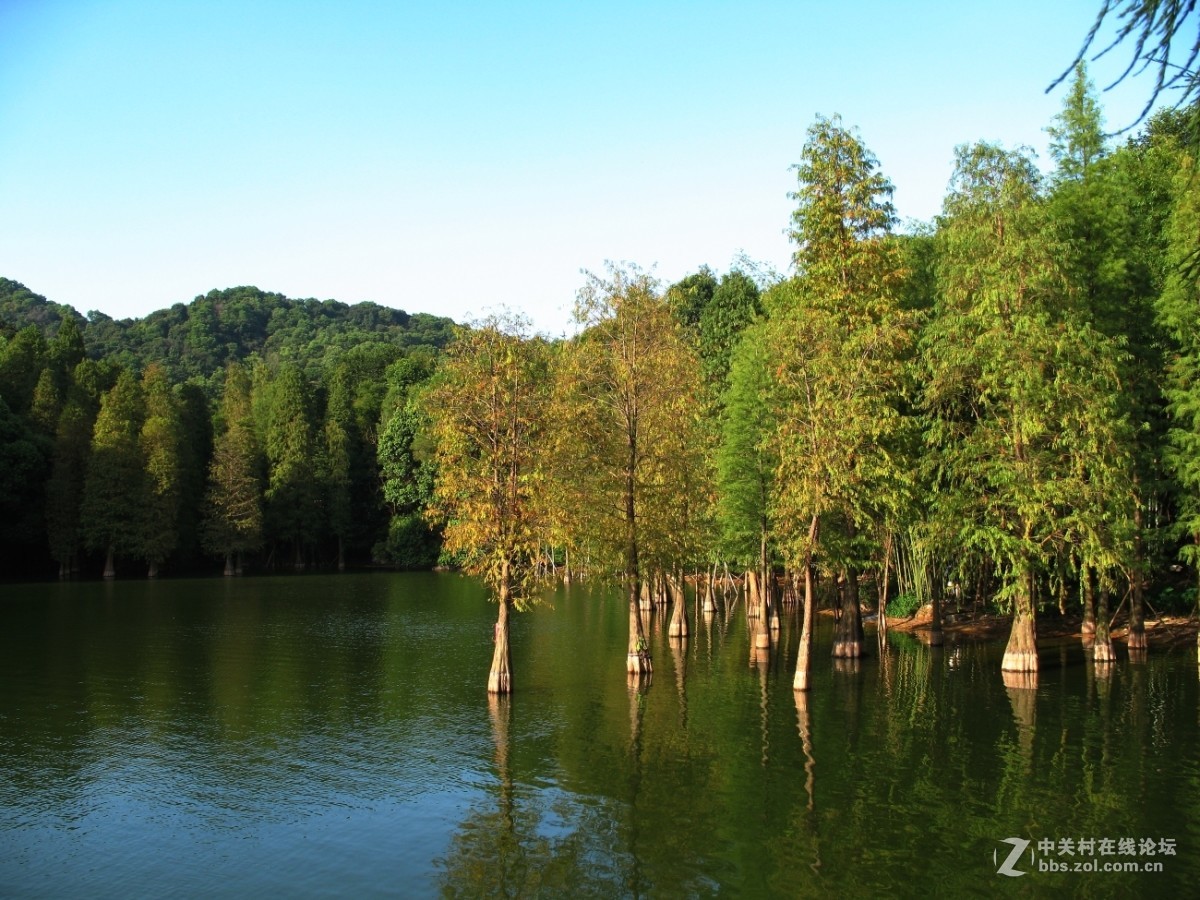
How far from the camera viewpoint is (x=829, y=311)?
3862cm

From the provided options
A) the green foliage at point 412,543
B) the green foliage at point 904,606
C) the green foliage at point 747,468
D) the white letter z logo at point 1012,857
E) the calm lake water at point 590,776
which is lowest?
the white letter z logo at point 1012,857

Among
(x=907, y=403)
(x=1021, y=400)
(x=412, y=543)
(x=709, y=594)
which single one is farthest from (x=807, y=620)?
(x=412, y=543)

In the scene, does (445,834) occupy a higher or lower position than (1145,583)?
lower

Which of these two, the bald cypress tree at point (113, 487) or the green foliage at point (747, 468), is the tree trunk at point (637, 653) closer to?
the green foliage at point (747, 468)

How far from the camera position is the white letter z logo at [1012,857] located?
17.2 meters

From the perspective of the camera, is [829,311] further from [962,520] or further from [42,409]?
[42,409]

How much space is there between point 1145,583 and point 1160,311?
14.0m

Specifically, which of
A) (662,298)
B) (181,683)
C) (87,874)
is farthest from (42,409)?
(87,874)

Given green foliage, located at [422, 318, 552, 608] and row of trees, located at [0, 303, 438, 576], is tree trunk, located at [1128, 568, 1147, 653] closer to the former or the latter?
green foliage, located at [422, 318, 552, 608]

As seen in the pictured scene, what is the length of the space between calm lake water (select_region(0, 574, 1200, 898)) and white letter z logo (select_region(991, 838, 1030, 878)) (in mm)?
136

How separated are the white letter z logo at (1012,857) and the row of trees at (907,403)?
14.4 metres

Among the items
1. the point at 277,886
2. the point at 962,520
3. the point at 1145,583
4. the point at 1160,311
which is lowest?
the point at 277,886

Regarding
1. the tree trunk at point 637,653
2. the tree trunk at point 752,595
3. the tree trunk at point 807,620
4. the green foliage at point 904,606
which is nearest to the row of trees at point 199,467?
the tree trunk at point 752,595

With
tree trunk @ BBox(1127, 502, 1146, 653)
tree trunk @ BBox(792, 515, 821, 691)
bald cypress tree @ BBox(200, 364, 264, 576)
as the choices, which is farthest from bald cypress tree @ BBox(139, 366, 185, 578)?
tree trunk @ BBox(1127, 502, 1146, 653)
